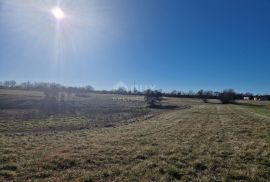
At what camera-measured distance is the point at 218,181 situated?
10.8m

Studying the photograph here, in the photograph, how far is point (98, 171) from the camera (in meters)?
11.5

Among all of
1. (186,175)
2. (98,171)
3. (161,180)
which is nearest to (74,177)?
(98,171)

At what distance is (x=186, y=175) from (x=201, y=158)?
319 cm

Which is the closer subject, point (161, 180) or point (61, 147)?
point (161, 180)

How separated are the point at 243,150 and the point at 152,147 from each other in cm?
481

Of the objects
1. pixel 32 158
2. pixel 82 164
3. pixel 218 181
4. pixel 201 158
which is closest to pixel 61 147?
pixel 32 158

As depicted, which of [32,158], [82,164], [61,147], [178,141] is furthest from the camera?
[178,141]

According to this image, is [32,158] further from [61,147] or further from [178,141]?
[178,141]

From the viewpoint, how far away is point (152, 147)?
17.0 metres

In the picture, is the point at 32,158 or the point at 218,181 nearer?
the point at 218,181

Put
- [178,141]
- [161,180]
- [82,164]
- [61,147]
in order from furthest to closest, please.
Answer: [178,141]
[61,147]
[82,164]
[161,180]

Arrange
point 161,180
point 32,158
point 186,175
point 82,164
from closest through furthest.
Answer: point 161,180 < point 186,175 < point 82,164 < point 32,158

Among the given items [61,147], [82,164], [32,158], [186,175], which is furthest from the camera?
[61,147]

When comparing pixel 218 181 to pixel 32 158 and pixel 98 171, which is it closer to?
pixel 98 171
